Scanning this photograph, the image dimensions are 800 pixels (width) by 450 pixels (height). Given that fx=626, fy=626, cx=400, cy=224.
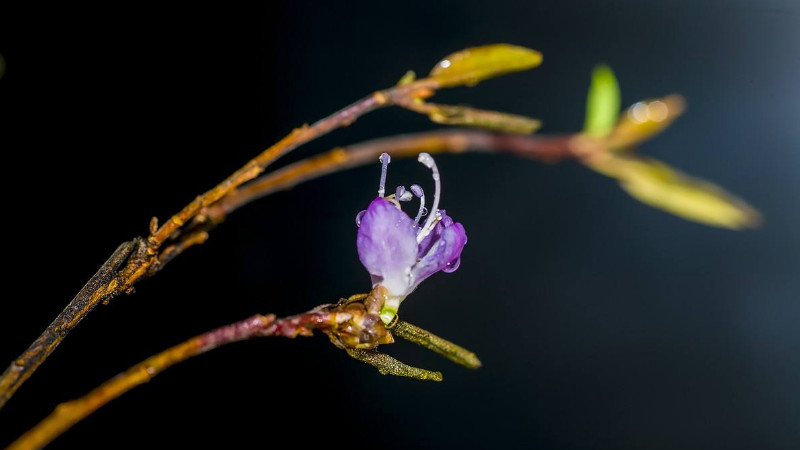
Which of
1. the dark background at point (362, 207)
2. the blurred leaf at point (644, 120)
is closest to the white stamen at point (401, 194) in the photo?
the blurred leaf at point (644, 120)

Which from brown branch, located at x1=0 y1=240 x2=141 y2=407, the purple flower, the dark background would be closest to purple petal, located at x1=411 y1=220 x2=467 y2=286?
the purple flower

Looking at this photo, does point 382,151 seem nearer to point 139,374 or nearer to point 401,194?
point 401,194

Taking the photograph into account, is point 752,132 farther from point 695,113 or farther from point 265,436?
point 265,436

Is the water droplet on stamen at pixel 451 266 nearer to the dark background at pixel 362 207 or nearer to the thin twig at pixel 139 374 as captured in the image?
the thin twig at pixel 139 374

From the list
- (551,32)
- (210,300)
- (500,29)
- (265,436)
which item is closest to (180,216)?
(210,300)

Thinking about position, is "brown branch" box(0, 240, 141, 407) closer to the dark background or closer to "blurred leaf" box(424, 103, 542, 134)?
"blurred leaf" box(424, 103, 542, 134)

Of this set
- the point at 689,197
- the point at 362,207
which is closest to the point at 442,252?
the point at 689,197
